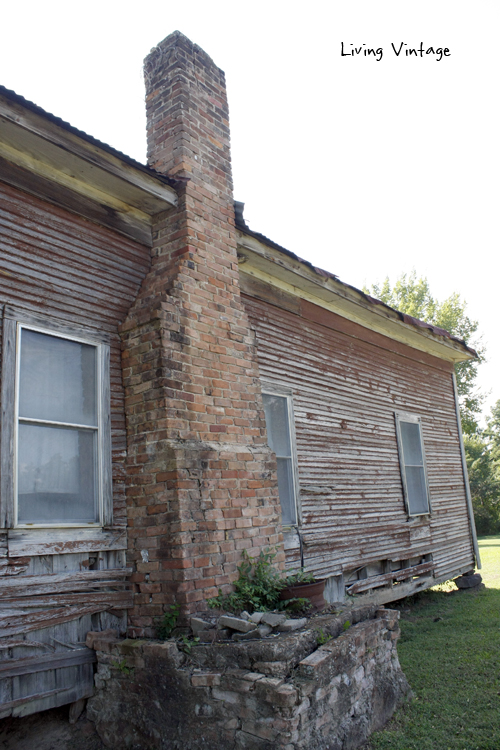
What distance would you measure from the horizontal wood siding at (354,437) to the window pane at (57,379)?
2501 mm

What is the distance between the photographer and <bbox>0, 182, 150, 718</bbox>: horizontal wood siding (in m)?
3.77

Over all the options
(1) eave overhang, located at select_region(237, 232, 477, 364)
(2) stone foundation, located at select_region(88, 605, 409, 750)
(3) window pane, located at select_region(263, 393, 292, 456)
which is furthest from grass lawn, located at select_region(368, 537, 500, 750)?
(1) eave overhang, located at select_region(237, 232, 477, 364)

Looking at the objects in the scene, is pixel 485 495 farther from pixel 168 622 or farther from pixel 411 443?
pixel 168 622

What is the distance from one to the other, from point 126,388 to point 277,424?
250 cm

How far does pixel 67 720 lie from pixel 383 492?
564cm

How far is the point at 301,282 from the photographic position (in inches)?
289

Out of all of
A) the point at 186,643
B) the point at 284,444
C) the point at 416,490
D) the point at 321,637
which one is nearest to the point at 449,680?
the point at 321,637

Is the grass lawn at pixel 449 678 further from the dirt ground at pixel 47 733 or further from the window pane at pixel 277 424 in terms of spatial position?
the window pane at pixel 277 424

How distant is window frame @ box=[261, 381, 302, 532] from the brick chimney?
1.32 metres

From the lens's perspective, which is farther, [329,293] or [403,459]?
[403,459]

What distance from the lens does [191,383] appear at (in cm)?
466

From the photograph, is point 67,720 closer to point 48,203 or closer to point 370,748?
point 370,748

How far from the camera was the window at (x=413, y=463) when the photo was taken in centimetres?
933

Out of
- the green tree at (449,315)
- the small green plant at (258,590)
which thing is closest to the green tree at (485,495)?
the green tree at (449,315)
